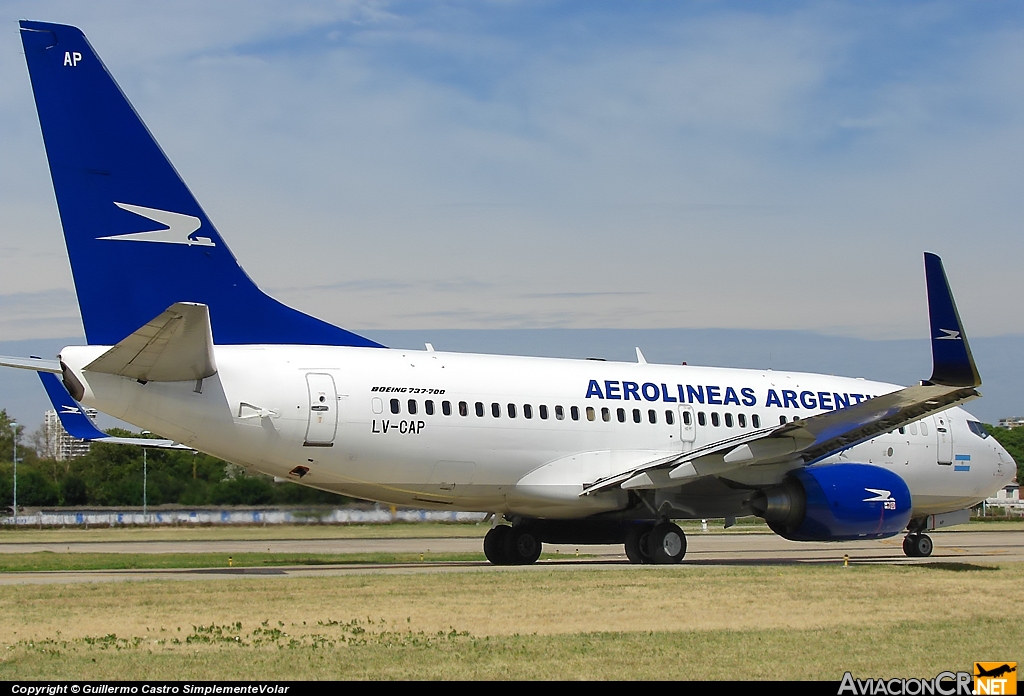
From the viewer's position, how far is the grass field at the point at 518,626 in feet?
32.9

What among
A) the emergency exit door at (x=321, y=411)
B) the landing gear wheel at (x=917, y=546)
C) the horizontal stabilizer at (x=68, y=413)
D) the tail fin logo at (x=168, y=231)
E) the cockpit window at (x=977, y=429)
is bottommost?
the landing gear wheel at (x=917, y=546)

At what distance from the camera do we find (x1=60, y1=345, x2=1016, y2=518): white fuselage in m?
18.8

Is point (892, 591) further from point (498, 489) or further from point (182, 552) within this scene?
point (182, 552)

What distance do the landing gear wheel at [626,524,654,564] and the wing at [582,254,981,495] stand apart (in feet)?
3.60

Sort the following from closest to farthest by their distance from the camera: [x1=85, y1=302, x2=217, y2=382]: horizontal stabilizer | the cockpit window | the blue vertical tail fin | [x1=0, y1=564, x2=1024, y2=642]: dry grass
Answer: [x1=0, y1=564, x2=1024, y2=642]: dry grass
[x1=85, y1=302, x2=217, y2=382]: horizontal stabilizer
the blue vertical tail fin
the cockpit window

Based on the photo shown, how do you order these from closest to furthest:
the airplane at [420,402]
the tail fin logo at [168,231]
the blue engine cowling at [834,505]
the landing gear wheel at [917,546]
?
the airplane at [420,402] → the tail fin logo at [168,231] → the blue engine cowling at [834,505] → the landing gear wheel at [917,546]

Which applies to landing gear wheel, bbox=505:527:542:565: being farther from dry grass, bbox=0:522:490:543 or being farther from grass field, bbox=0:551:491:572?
dry grass, bbox=0:522:490:543

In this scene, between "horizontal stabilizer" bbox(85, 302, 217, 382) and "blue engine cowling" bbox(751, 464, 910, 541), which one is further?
"blue engine cowling" bbox(751, 464, 910, 541)

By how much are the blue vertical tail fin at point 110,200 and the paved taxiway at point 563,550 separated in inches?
175

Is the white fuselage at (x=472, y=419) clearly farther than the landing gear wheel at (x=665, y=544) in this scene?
No

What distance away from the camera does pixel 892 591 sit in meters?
16.7

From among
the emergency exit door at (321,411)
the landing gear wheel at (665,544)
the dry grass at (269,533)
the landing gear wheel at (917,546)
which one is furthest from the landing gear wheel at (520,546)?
the dry grass at (269,533)

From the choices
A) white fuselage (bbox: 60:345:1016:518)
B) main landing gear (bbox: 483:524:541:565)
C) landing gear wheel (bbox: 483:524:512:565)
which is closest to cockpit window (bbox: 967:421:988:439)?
white fuselage (bbox: 60:345:1016:518)

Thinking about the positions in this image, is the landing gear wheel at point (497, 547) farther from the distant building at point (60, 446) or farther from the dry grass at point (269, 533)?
the distant building at point (60, 446)
